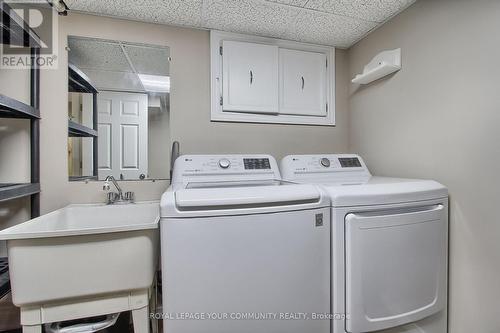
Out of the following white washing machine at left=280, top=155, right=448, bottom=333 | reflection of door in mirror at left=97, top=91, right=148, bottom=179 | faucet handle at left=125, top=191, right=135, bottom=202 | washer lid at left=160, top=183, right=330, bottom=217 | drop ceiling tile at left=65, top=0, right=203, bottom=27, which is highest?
drop ceiling tile at left=65, top=0, right=203, bottom=27

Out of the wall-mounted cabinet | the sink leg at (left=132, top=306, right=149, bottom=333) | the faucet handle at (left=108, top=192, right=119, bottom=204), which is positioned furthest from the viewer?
the wall-mounted cabinet

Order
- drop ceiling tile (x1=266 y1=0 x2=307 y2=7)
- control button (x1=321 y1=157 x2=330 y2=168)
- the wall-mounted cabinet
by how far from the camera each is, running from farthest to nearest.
Answer: the wall-mounted cabinet → control button (x1=321 y1=157 x2=330 y2=168) → drop ceiling tile (x1=266 y1=0 x2=307 y2=7)

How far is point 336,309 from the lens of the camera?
3.68 feet

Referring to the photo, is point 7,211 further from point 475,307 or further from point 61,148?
point 475,307

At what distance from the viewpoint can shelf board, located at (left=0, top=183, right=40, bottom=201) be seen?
1.16 m

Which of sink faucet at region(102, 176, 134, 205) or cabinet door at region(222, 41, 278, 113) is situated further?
cabinet door at region(222, 41, 278, 113)

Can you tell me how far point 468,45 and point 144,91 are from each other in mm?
1851

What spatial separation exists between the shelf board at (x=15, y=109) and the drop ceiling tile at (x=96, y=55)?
0.41m

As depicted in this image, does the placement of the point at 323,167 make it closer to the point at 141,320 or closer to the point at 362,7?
the point at 362,7

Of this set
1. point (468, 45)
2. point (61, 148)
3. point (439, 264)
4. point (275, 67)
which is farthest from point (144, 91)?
point (439, 264)

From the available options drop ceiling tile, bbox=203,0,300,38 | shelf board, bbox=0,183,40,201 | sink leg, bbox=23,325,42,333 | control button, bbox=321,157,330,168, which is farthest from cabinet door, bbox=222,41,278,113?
sink leg, bbox=23,325,42,333

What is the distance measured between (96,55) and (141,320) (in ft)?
5.21

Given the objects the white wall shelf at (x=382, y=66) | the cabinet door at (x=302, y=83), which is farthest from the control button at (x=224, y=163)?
the white wall shelf at (x=382, y=66)

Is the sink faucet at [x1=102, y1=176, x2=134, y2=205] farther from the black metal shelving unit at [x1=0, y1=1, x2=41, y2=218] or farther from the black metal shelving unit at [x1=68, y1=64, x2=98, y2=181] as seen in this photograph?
the black metal shelving unit at [x1=0, y1=1, x2=41, y2=218]
